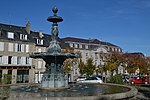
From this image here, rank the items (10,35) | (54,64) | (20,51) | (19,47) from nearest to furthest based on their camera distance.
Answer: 1. (54,64)
2. (10,35)
3. (19,47)
4. (20,51)

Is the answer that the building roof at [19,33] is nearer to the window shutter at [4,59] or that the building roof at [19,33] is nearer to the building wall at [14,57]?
the building wall at [14,57]

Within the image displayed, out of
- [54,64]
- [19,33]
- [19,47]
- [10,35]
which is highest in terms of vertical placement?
[19,33]

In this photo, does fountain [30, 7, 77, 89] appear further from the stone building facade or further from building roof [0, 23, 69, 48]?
building roof [0, 23, 69, 48]

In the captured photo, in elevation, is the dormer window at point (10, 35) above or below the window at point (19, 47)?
above

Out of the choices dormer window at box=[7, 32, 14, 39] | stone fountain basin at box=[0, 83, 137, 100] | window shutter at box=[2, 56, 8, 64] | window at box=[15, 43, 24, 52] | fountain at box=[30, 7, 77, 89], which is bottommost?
stone fountain basin at box=[0, 83, 137, 100]

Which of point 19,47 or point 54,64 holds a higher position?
point 19,47

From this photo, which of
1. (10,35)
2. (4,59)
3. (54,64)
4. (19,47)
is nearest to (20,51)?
(19,47)

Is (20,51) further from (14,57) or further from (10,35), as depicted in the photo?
(10,35)

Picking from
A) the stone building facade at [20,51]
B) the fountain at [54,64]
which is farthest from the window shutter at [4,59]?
the fountain at [54,64]

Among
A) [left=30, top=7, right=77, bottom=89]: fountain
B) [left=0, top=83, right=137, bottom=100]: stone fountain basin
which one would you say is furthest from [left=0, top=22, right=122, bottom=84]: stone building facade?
[left=0, top=83, right=137, bottom=100]: stone fountain basin

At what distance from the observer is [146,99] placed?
1412cm

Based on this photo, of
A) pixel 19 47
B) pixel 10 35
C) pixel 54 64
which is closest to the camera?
pixel 54 64

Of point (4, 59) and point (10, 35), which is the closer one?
point (4, 59)

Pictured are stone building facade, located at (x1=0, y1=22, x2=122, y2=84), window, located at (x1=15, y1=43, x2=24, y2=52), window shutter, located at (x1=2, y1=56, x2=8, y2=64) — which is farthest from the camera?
window, located at (x1=15, y1=43, x2=24, y2=52)
